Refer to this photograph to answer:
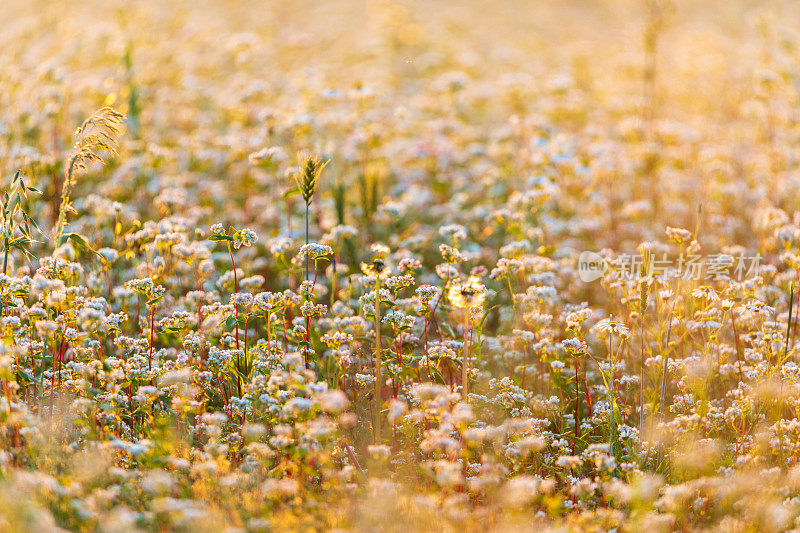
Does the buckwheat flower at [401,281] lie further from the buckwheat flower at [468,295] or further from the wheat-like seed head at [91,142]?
the wheat-like seed head at [91,142]

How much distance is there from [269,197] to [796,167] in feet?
24.8

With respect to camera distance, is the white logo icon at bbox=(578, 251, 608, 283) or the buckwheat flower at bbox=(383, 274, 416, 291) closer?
the buckwheat flower at bbox=(383, 274, 416, 291)

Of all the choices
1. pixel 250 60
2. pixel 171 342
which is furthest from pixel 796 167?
pixel 171 342

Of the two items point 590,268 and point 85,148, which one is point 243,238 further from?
point 590,268

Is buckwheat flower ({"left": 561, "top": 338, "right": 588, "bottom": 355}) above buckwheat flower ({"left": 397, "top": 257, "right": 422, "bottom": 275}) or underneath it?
underneath

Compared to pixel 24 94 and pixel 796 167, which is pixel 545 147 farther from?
pixel 24 94

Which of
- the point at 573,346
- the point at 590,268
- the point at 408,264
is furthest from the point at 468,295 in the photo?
the point at 590,268

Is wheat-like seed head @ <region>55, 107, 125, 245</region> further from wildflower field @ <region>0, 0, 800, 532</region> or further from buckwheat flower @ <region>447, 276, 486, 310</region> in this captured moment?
buckwheat flower @ <region>447, 276, 486, 310</region>

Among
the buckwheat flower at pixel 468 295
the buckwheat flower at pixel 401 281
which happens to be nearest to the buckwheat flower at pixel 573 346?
the buckwheat flower at pixel 468 295

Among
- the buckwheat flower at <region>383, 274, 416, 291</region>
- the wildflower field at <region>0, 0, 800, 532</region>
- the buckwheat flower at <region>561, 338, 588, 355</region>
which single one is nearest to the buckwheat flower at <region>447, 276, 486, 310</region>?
the wildflower field at <region>0, 0, 800, 532</region>

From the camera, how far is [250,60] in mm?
10453

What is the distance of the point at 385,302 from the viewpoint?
16.1ft

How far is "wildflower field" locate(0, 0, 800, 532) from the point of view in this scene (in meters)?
3.99

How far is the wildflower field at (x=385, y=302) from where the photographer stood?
3990 mm
